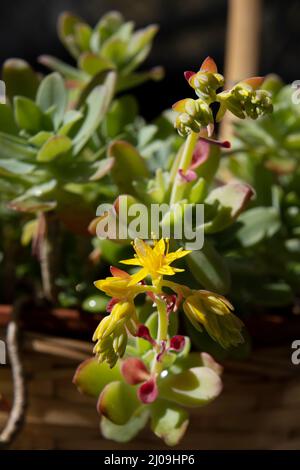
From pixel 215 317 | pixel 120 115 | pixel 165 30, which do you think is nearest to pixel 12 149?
pixel 120 115

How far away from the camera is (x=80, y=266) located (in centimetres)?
63

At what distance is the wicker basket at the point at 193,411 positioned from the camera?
21.0 inches

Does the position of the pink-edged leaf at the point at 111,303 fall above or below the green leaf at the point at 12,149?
below

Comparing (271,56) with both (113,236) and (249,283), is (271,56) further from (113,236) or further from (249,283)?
(113,236)

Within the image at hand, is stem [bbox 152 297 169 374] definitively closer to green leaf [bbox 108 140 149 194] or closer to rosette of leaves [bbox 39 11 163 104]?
green leaf [bbox 108 140 149 194]

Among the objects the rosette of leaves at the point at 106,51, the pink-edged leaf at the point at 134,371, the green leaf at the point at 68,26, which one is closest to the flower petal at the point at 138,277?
the pink-edged leaf at the point at 134,371

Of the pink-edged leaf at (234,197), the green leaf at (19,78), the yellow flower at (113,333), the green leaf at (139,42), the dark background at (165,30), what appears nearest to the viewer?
the yellow flower at (113,333)

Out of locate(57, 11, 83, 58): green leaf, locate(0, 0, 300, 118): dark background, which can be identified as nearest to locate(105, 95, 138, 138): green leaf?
locate(57, 11, 83, 58): green leaf

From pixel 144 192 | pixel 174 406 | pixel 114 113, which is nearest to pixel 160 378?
pixel 174 406

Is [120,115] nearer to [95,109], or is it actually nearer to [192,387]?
[95,109]

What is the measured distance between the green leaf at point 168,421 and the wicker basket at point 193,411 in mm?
85

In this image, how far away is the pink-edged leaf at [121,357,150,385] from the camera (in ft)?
1.43

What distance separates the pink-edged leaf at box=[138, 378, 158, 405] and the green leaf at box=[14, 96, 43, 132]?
0.23 meters

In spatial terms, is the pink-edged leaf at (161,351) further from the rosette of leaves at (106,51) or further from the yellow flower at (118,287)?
the rosette of leaves at (106,51)
